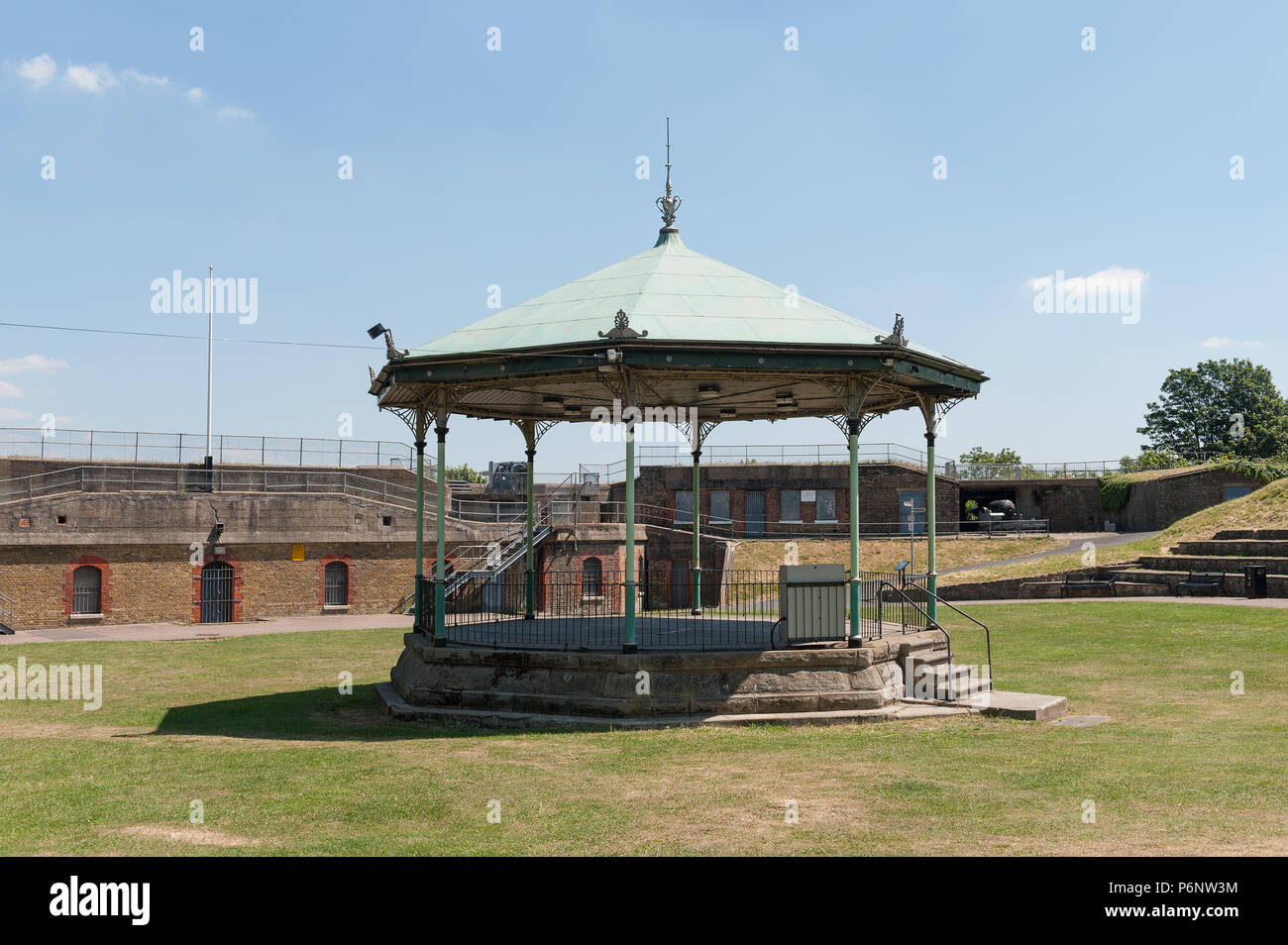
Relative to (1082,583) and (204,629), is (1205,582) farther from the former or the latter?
(204,629)

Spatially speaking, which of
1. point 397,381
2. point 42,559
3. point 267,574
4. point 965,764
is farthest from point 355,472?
point 965,764

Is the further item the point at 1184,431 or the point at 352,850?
the point at 1184,431

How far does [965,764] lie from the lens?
1139 cm

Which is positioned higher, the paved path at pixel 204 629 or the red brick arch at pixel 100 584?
the red brick arch at pixel 100 584

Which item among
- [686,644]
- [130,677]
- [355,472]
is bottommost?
[130,677]

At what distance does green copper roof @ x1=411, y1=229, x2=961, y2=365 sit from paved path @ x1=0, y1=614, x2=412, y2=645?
17.0 m

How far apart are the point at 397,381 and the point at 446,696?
5044 millimetres

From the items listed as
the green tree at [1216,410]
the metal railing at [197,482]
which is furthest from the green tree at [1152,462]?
the metal railing at [197,482]

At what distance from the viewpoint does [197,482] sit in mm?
38969

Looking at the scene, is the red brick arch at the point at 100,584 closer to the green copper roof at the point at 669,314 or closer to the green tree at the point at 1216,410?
the green copper roof at the point at 669,314

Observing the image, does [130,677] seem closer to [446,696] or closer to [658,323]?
[446,696]

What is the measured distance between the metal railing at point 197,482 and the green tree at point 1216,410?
63.4 m

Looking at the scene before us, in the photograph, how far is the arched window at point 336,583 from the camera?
37969 millimetres
